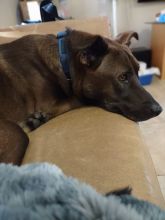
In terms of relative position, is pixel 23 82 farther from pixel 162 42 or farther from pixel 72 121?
pixel 162 42

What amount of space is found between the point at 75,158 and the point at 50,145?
14 cm

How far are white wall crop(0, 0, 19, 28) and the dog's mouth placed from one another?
2.11 meters

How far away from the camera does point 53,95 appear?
120cm

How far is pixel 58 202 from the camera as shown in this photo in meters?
0.46

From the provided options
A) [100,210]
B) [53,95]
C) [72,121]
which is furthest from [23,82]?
[100,210]

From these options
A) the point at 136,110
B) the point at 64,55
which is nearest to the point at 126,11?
the point at 64,55

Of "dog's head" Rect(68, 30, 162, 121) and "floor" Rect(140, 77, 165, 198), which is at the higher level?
"dog's head" Rect(68, 30, 162, 121)

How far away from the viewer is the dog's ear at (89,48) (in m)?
1.16

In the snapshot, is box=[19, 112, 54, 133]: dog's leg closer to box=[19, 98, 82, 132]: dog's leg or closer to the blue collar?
box=[19, 98, 82, 132]: dog's leg

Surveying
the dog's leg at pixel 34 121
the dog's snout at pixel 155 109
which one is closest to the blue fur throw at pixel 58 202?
the dog's leg at pixel 34 121

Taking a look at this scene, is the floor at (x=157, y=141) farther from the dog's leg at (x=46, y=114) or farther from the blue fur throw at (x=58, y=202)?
the blue fur throw at (x=58, y=202)

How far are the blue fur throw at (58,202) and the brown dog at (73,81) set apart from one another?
0.58 metres

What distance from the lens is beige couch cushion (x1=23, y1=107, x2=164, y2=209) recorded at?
24.9 inches

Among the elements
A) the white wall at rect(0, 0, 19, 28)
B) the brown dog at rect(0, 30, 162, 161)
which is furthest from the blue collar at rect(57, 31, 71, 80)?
the white wall at rect(0, 0, 19, 28)
